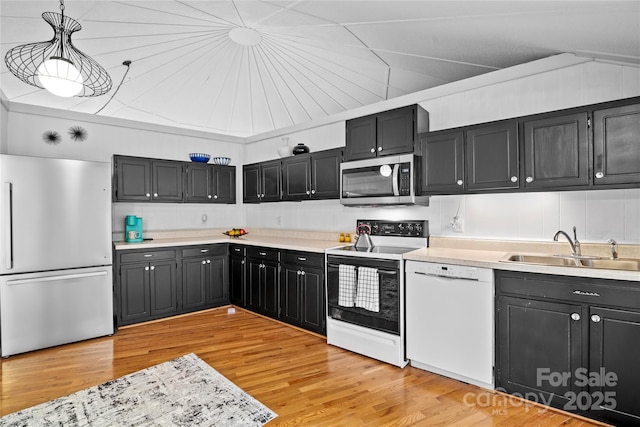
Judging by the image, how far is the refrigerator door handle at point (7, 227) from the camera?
10.6 ft

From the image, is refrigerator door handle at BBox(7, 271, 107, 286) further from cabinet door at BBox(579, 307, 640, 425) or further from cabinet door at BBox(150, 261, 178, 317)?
cabinet door at BBox(579, 307, 640, 425)

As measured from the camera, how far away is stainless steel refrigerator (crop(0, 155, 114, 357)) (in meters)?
3.27

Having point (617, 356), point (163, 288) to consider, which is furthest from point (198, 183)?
point (617, 356)

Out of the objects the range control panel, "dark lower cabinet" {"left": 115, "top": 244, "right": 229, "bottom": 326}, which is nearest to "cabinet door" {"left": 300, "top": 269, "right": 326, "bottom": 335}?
the range control panel

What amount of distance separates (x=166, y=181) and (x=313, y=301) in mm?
2661

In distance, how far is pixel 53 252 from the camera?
3.47m

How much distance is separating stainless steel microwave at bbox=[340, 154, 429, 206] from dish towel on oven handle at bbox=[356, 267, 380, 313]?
746 mm

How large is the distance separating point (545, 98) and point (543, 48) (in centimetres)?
50

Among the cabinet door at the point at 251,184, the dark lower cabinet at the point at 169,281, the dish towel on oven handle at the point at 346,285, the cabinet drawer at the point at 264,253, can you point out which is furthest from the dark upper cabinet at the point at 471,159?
the dark lower cabinet at the point at 169,281

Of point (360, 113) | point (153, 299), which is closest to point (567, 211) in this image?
point (360, 113)

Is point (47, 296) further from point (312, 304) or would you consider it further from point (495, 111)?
point (495, 111)

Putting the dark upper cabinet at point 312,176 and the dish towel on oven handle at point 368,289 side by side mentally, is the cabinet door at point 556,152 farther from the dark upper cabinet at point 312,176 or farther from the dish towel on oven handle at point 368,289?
the dark upper cabinet at point 312,176

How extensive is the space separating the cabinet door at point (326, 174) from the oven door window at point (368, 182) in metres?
0.26

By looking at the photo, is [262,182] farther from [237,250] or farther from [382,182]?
[382,182]
